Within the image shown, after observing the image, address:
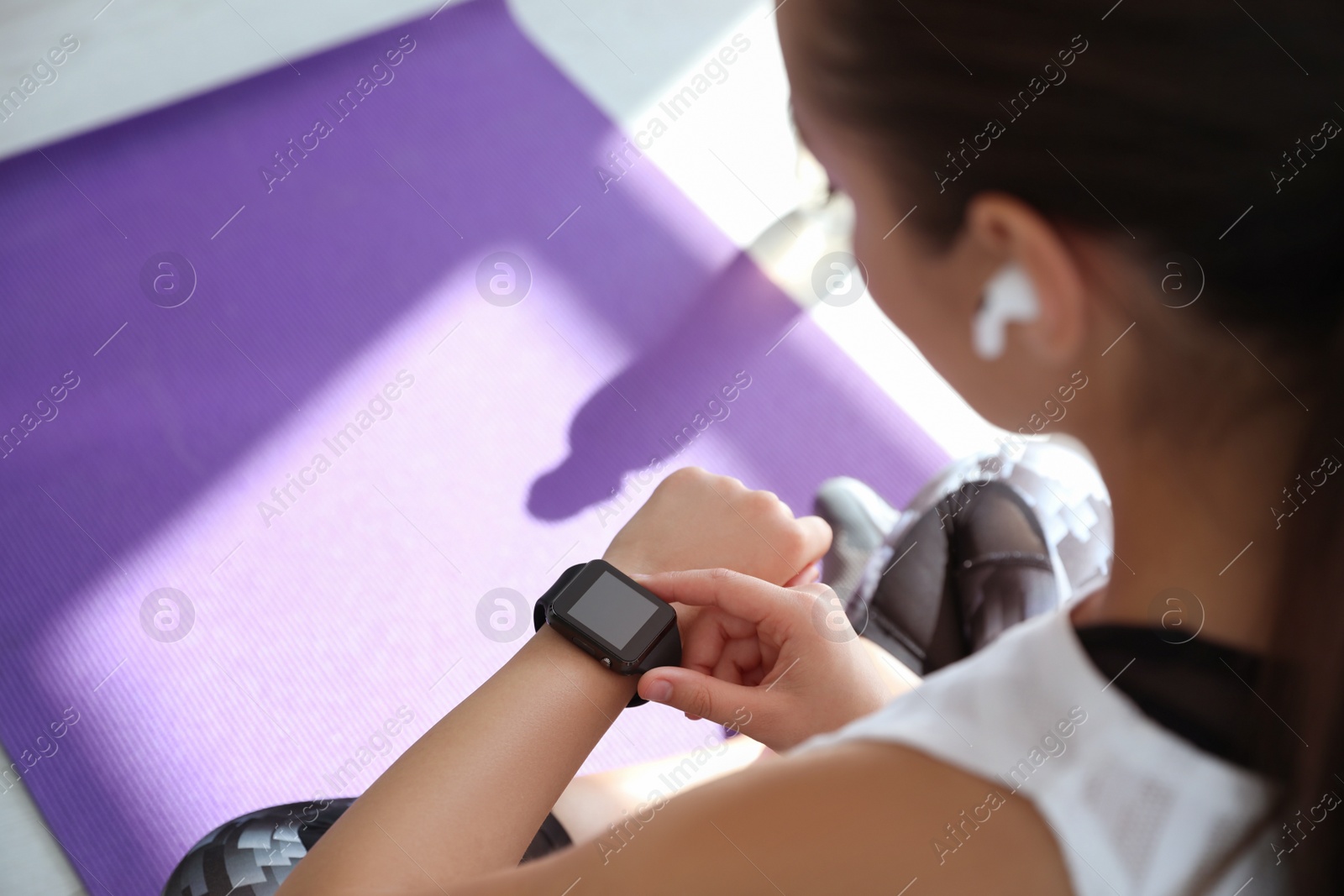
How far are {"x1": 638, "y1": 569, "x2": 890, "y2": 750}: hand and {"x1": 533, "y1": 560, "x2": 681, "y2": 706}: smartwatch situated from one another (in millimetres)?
22

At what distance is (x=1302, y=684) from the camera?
0.58 meters

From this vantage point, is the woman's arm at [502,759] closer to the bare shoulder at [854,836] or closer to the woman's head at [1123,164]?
the bare shoulder at [854,836]

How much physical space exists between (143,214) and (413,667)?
104cm

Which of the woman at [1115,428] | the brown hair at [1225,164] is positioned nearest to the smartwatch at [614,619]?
the woman at [1115,428]

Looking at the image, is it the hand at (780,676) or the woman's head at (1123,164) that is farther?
the hand at (780,676)

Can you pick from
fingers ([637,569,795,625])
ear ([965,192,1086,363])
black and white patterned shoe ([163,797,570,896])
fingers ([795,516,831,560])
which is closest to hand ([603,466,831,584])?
fingers ([795,516,831,560])

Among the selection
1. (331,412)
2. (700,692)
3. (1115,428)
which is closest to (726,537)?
(700,692)

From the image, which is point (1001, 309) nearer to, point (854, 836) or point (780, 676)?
point (854, 836)

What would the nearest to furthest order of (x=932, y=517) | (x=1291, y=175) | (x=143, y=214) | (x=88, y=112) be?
1. (x=1291, y=175)
2. (x=932, y=517)
3. (x=143, y=214)
4. (x=88, y=112)

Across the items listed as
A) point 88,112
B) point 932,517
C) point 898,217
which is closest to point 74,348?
point 88,112

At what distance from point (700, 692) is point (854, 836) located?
0.37 m

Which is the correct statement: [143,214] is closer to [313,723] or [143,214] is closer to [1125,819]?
[313,723]

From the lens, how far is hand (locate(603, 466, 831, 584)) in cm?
112

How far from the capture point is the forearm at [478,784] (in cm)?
84
